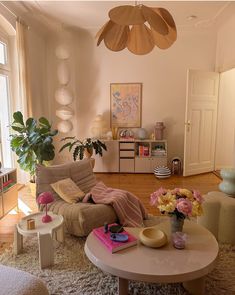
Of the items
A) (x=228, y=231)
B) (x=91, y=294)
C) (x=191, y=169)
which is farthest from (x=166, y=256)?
(x=191, y=169)

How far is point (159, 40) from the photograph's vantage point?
2.09 meters

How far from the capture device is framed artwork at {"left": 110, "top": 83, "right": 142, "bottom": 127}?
5.10m

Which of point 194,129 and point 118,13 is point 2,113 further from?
point 194,129

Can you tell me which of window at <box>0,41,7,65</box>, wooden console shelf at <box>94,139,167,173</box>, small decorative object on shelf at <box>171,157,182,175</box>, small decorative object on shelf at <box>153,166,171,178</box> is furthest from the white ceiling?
small decorative object on shelf at <box>153,166,171,178</box>

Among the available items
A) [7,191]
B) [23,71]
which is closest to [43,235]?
[7,191]

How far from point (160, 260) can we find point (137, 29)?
1.77 meters

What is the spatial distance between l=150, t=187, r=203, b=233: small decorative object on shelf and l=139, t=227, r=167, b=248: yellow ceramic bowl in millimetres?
132

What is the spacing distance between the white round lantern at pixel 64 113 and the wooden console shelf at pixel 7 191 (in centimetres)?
201

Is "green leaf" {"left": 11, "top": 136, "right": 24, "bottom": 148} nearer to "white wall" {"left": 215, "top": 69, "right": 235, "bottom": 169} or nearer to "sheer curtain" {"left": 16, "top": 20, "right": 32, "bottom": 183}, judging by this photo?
"sheer curtain" {"left": 16, "top": 20, "right": 32, "bottom": 183}

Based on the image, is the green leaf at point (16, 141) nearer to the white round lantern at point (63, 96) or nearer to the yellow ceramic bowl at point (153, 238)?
the white round lantern at point (63, 96)

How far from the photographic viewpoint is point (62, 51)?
4.79 metres

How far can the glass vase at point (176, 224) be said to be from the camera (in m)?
1.75

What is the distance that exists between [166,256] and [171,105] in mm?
3967

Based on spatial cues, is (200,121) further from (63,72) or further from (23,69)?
(23,69)
